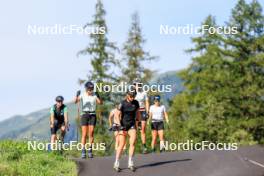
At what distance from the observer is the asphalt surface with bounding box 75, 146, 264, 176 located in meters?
17.5

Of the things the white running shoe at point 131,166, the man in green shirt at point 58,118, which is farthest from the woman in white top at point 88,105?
the white running shoe at point 131,166

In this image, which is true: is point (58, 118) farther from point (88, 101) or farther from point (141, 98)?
point (141, 98)

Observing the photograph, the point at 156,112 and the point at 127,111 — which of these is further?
the point at 156,112

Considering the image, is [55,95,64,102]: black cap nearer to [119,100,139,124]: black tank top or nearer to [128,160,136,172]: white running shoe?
[119,100,139,124]: black tank top

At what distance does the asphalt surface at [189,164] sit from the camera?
1752 centimetres

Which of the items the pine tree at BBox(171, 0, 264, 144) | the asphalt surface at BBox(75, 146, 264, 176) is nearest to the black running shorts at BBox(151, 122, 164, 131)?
the asphalt surface at BBox(75, 146, 264, 176)

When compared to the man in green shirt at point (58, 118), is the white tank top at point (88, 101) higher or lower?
higher

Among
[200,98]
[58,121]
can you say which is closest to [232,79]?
[200,98]

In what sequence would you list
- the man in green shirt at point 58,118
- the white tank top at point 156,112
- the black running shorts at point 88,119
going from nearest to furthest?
the black running shorts at point 88,119
the man in green shirt at point 58,118
the white tank top at point 156,112

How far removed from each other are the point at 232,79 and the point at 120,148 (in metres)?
49.3

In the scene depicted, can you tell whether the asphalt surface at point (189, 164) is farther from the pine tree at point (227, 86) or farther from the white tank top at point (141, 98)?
the pine tree at point (227, 86)

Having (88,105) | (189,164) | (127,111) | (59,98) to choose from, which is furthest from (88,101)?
(189,164)

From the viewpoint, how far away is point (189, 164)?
1881 centimetres

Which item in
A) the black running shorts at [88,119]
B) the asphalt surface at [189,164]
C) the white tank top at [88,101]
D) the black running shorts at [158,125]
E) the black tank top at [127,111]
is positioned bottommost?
the asphalt surface at [189,164]
